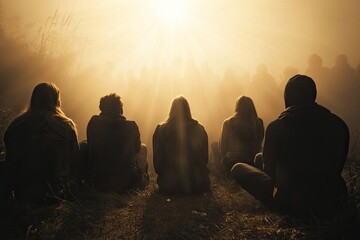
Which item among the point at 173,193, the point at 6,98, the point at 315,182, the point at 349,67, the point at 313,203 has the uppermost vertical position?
the point at 349,67

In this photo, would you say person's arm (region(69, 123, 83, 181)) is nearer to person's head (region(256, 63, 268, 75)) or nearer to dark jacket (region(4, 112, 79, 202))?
dark jacket (region(4, 112, 79, 202))

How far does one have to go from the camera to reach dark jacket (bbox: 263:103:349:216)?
3242 mm

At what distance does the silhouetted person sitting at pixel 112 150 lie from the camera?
5.14 metres

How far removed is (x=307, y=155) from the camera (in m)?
3.28

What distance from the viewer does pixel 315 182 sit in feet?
10.7

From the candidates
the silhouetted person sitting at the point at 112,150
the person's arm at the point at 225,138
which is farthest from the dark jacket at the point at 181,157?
the person's arm at the point at 225,138

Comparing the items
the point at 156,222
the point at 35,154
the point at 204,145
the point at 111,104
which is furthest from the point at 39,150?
the point at 204,145

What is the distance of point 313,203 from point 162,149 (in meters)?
2.57

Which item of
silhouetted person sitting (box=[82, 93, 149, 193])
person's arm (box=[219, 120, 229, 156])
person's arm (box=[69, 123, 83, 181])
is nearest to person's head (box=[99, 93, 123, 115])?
silhouetted person sitting (box=[82, 93, 149, 193])

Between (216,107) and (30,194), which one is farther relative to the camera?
(216,107)

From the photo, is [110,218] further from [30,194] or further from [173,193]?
[173,193]

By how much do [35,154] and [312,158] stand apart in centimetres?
322

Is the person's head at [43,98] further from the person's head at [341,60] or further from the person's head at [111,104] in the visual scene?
the person's head at [341,60]

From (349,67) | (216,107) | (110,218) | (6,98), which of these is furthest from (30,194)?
(349,67)
